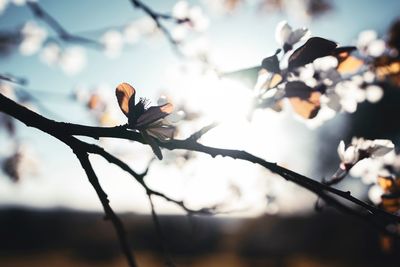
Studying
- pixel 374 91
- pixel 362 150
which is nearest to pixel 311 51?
pixel 362 150

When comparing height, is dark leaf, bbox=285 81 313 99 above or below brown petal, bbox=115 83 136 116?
above

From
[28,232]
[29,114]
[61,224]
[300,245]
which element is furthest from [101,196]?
[61,224]

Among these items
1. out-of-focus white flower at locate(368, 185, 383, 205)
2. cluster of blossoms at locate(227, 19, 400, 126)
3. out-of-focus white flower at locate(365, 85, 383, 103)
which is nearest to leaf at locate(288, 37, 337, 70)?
cluster of blossoms at locate(227, 19, 400, 126)

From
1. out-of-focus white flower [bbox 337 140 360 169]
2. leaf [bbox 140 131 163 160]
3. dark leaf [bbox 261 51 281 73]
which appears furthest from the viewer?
out-of-focus white flower [bbox 337 140 360 169]

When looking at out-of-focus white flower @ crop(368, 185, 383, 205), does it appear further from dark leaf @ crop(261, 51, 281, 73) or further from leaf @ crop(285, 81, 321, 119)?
dark leaf @ crop(261, 51, 281, 73)

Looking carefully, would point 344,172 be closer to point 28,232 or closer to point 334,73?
point 334,73

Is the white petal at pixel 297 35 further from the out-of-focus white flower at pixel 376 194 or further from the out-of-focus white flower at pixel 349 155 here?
the out-of-focus white flower at pixel 376 194

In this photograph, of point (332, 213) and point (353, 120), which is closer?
point (353, 120)
